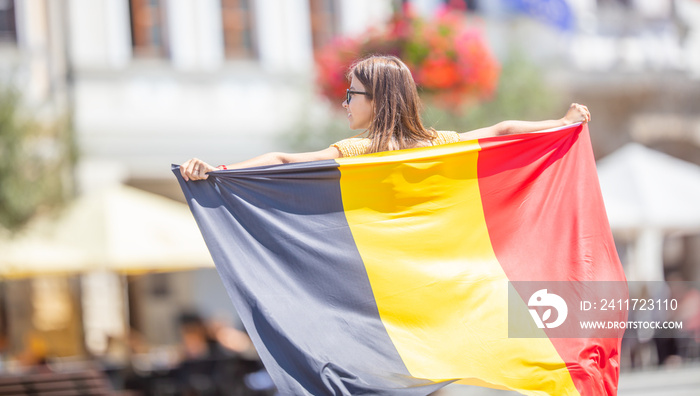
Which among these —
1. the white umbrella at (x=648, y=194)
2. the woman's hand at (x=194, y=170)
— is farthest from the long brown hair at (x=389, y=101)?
the white umbrella at (x=648, y=194)

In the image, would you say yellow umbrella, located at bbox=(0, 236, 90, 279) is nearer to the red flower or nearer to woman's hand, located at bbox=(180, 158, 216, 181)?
the red flower

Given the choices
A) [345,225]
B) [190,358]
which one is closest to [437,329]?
[345,225]

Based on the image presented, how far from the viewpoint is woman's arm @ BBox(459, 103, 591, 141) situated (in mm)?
3820

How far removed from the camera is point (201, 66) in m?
14.4

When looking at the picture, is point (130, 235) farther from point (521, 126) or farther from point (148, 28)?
point (521, 126)

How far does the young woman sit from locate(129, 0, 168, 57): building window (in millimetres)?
11180

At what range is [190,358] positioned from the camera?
9.72 metres

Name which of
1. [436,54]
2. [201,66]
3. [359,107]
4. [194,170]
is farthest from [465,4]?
[194,170]

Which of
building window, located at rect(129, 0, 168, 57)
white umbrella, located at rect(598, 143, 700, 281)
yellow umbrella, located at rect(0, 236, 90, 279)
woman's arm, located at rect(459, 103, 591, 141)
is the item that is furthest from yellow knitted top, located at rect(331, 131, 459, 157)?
building window, located at rect(129, 0, 168, 57)

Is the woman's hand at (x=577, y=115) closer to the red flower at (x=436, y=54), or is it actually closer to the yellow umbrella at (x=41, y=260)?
the red flower at (x=436, y=54)

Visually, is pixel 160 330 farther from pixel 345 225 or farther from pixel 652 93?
pixel 345 225

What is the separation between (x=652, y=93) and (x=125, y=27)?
10.0 m

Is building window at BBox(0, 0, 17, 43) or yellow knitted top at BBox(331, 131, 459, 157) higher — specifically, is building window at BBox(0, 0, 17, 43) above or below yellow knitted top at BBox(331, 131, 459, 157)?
above

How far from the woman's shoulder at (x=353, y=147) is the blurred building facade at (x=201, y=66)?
28.9 feet
